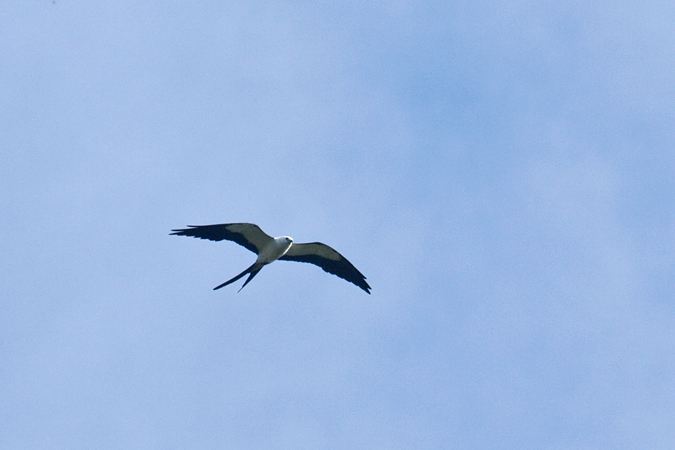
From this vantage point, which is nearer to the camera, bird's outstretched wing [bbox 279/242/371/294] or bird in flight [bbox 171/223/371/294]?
bird in flight [bbox 171/223/371/294]

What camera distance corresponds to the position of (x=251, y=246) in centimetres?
1695

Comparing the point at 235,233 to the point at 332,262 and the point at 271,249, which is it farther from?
the point at 332,262

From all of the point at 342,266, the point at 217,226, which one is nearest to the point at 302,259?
the point at 342,266

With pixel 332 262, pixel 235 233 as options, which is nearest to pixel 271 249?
pixel 235 233

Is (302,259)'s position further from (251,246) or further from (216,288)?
(216,288)

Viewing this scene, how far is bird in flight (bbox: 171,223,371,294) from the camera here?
54.3 ft

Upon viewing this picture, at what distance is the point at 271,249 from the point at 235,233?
824mm

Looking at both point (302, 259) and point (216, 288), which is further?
point (302, 259)

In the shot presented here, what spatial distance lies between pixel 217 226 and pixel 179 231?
786 mm

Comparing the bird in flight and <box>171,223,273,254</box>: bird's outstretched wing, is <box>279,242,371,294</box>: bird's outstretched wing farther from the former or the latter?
<box>171,223,273,254</box>: bird's outstretched wing

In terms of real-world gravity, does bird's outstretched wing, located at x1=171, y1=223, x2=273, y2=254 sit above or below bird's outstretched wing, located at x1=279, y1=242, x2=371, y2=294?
below

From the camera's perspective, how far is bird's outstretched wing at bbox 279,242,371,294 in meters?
17.5

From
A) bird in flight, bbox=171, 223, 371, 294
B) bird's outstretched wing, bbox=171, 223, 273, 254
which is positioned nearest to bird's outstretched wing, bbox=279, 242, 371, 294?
bird in flight, bbox=171, 223, 371, 294

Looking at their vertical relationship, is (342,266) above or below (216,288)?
above
